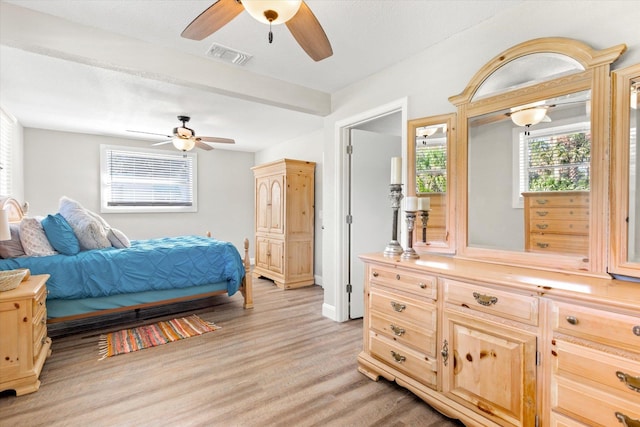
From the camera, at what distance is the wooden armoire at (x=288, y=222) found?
15.5 ft

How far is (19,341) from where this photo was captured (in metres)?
2.03

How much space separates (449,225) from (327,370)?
1413 mm

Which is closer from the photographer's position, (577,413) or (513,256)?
(577,413)

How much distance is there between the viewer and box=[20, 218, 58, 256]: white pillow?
278 centimetres

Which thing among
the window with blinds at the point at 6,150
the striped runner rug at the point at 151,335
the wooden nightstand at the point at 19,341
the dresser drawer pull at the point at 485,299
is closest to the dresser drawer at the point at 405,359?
the dresser drawer pull at the point at 485,299

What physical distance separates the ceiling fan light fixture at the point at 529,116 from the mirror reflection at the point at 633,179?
0.37 meters

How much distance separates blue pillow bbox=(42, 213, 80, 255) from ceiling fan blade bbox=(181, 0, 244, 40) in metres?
2.50

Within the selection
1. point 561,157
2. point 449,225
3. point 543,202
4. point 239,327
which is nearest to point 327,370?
point 239,327

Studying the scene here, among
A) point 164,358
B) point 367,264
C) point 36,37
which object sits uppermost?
point 36,37

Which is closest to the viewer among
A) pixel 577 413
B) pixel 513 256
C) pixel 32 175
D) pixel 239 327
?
pixel 577 413

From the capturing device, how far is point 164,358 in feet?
8.17

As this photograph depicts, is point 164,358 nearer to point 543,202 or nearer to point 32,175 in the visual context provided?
point 543,202

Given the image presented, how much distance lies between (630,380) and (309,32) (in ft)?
6.62

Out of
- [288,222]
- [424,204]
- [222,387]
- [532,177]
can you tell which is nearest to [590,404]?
[532,177]
